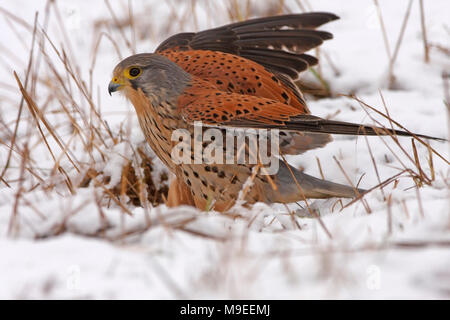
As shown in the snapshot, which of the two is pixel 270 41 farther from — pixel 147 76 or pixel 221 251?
pixel 221 251

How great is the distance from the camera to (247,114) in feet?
9.14

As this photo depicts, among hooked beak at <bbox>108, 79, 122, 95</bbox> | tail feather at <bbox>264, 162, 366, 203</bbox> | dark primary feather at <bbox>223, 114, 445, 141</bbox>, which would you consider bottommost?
tail feather at <bbox>264, 162, 366, 203</bbox>

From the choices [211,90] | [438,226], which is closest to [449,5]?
[211,90]

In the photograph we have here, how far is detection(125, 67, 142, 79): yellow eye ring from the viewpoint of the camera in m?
3.17

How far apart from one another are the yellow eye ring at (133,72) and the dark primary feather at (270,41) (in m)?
0.73

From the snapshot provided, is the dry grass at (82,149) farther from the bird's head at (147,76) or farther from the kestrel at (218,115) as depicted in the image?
the bird's head at (147,76)

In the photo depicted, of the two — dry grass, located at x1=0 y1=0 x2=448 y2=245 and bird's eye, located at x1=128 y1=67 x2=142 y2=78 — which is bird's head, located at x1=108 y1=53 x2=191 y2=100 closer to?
bird's eye, located at x1=128 y1=67 x2=142 y2=78

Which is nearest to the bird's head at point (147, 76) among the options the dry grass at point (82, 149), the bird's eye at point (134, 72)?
the bird's eye at point (134, 72)

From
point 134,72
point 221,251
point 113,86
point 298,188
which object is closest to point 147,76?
point 134,72

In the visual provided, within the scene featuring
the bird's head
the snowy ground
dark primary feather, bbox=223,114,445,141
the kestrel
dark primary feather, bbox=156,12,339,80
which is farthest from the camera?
dark primary feather, bbox=156,12,339,80

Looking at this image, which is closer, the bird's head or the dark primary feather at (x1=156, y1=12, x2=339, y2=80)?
the bird's head

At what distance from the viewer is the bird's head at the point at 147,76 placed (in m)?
3.13

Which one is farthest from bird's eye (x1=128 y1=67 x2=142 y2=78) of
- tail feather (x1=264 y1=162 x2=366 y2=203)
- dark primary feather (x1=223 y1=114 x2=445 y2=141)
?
tail feather (x1=264 y1=162 x2=366 y2=203)

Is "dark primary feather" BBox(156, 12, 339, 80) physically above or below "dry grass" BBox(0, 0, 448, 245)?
above
